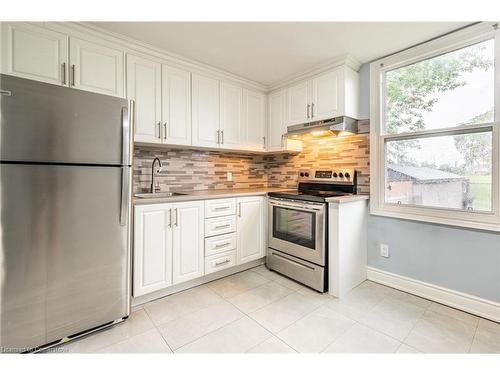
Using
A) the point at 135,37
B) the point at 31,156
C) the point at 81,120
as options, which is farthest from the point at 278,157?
the point at 31,156

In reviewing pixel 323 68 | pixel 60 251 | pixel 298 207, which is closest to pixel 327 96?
pixel 323 68

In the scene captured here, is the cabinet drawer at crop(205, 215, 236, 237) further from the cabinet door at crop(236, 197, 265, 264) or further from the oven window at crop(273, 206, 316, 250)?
the oven window at crop(273, 206, 316, 250)

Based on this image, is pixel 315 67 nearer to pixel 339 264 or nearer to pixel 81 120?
pixel 339 264

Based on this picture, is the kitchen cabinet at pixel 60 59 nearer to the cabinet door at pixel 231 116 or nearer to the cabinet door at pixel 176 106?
the cabinet door at pixel 176 106

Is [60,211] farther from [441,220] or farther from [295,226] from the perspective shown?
[441,220]

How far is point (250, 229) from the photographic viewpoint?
8.88ft

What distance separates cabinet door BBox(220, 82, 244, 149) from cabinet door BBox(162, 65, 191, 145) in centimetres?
43

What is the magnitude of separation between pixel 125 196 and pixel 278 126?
2.05m

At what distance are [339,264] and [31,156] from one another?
7.84 ft

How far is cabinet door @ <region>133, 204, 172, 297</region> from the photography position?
76.0 inches

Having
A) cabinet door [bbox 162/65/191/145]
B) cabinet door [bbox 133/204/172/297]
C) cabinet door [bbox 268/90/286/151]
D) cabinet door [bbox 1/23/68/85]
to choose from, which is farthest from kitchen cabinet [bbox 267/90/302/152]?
cabinet door [bbox 1/23/68/85]

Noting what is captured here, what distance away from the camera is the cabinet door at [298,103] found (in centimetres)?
271

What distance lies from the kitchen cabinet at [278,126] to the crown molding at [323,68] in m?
0.13

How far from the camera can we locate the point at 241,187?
3424mm
